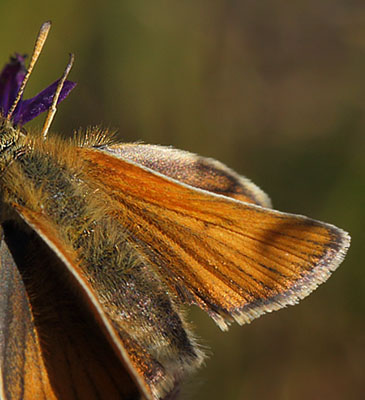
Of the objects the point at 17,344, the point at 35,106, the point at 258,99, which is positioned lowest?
the point at 17,344

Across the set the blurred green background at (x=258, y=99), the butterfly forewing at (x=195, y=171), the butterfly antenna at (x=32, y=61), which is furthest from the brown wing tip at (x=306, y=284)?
the blurred green background at (x=258, y=99)

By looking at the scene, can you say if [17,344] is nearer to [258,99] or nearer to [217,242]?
[217,242]

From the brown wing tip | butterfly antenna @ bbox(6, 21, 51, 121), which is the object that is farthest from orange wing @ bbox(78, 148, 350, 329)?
butterfly antenna @ bbox(6, 21, 51, 121)

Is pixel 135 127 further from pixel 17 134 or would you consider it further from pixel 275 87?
pixel 17 134

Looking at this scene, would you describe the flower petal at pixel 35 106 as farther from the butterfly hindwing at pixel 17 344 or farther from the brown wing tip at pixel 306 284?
the brown wing tip at pixel 306 284

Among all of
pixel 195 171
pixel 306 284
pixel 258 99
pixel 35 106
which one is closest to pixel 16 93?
pixel 35 106

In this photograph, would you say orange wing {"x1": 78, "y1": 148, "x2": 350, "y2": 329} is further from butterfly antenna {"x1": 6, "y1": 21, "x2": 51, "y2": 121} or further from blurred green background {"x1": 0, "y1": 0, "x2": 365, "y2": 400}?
blurred green background {"x1": 0, "y1": 0, "x2": 365, "y2": 400}

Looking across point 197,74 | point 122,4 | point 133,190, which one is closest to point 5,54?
point 122,4
